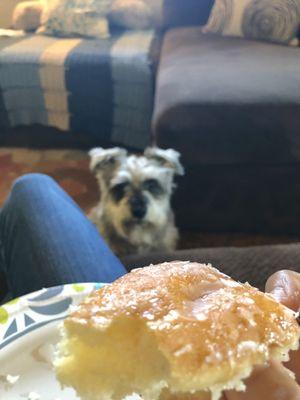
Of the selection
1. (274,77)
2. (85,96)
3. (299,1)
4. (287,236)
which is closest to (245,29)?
(299,1)

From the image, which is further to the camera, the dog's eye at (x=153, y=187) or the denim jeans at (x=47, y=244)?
the dog's eye at (x=153, y=187)

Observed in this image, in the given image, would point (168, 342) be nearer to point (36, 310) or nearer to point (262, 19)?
point (36, 310)

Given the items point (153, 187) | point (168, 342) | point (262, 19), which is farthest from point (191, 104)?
point (168, 342)

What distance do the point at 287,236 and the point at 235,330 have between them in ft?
5.41

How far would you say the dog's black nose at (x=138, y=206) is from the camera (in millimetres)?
1841

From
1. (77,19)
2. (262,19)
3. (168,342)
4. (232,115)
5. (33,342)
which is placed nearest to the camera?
(168,342)

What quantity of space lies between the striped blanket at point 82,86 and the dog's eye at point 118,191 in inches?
25.7

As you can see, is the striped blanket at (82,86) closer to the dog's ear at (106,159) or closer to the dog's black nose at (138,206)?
the dog's ear at (106,159)

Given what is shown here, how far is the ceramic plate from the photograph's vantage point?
0.58 meters

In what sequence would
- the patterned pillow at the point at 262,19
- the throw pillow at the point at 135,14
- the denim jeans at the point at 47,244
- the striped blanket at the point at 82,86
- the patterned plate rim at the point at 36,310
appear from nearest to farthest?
the patterned plate rim at the point at 36,310 < the denim jeans at the point at 47,244 < the patterned pillow at the point at 262,19 < the striped blanket at the point at 82,86 < the throw pillow at the point at 135,14

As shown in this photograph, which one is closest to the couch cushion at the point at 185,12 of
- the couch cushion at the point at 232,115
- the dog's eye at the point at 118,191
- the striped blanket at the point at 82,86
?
the striped blanket at the point at 82,86

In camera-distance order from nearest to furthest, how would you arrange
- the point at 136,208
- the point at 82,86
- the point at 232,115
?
the point at 232,115, the point at 136,208, the point at 82,86

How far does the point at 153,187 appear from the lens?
1915 millimetres

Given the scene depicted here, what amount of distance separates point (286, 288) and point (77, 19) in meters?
2.49
